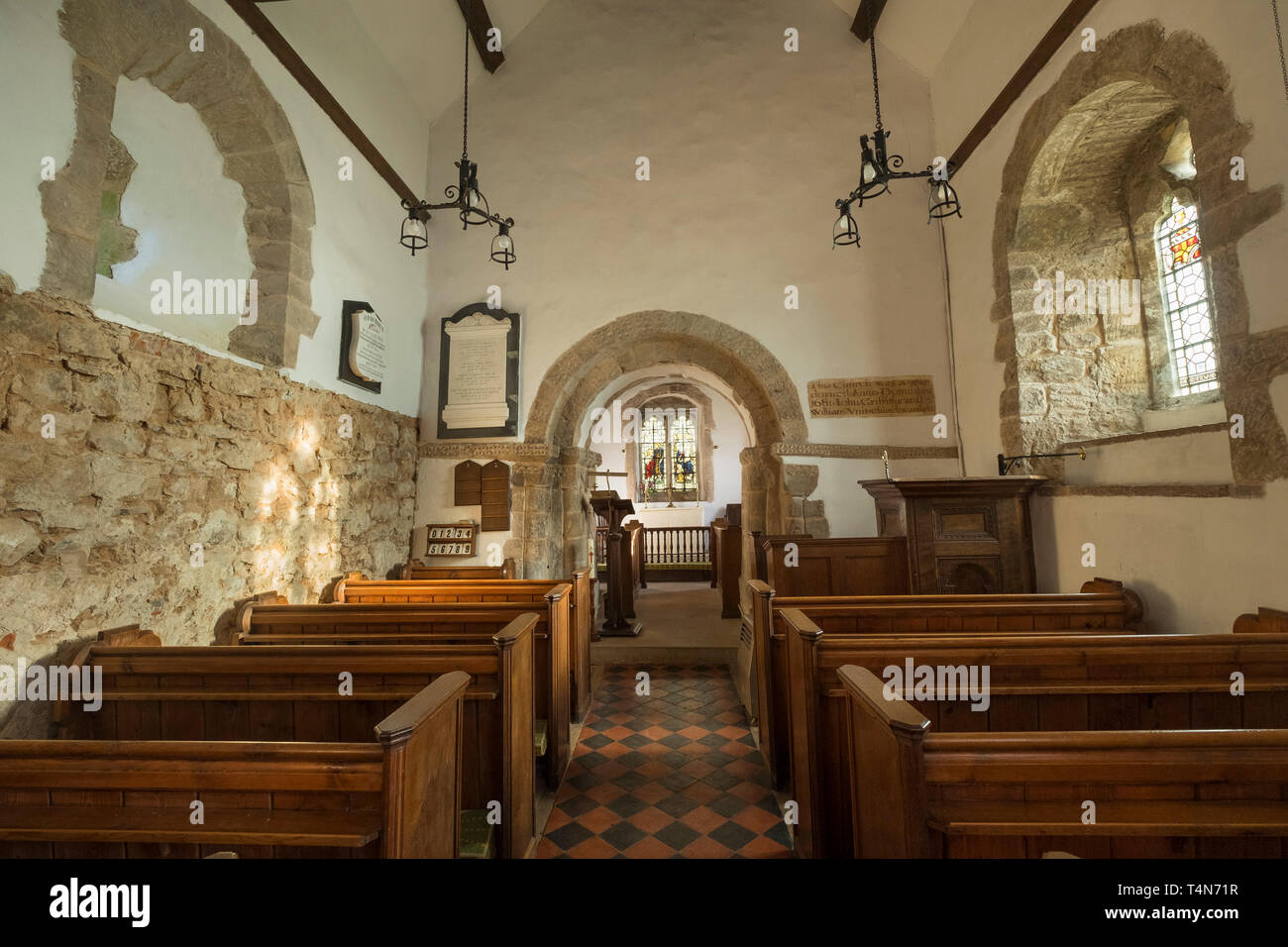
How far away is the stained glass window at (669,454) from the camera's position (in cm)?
1154

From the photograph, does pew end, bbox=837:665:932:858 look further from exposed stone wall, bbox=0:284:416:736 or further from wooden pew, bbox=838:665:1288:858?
exposed stone wall, bbox=0:284:416:736

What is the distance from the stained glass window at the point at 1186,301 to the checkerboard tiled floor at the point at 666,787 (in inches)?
156

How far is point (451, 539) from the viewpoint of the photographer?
5535 mm

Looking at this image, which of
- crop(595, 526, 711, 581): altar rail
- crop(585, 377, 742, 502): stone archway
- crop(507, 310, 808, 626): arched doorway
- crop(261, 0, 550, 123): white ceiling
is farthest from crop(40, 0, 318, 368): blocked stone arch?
crop(585, 377, 742, 502): stone archway

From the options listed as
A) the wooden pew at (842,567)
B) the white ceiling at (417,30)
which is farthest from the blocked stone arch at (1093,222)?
the white ceiling at (417,30)

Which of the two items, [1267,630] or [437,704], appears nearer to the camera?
[437,704]

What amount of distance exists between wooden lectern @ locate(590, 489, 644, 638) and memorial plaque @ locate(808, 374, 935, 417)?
217 centimetres

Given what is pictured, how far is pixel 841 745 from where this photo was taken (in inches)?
76.0

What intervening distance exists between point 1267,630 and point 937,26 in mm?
5553

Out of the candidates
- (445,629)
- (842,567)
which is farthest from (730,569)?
(445,629)

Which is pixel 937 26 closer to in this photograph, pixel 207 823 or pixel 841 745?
pixel 841 745

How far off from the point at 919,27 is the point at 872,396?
3.49 meters

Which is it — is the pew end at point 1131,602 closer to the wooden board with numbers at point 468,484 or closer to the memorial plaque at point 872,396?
the memorial plaque at point 872,396
